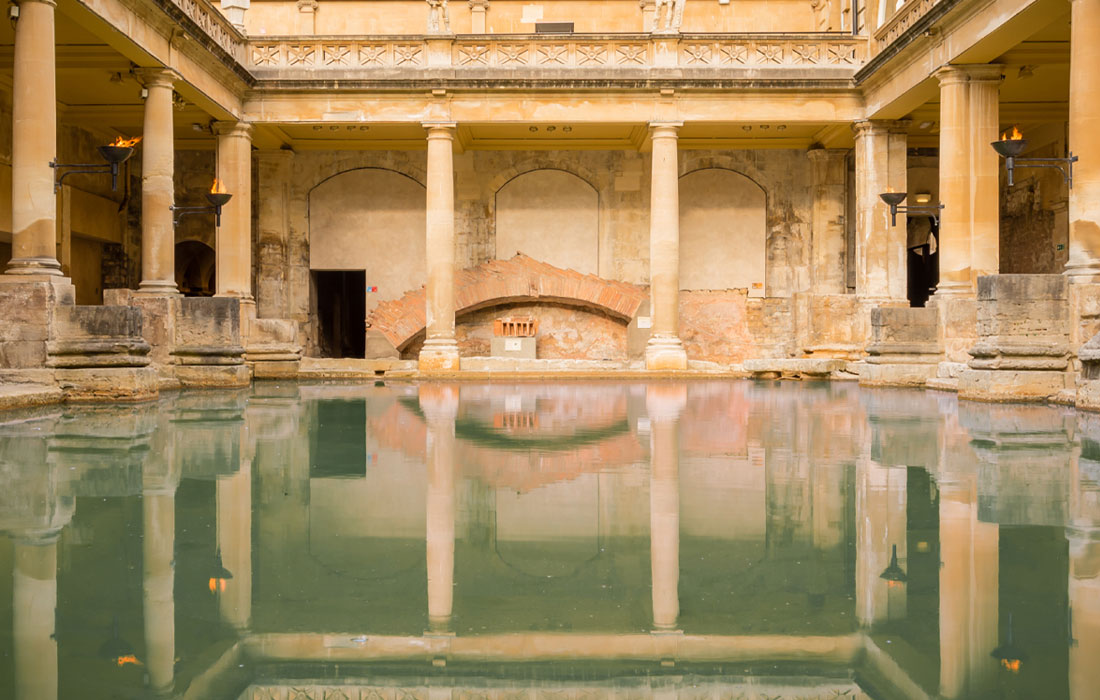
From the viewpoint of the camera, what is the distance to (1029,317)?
1064 cm

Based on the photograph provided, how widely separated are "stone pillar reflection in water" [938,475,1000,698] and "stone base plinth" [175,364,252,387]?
11.8 meters

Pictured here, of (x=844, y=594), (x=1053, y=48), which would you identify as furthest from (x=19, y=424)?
(x=1053, y=48)

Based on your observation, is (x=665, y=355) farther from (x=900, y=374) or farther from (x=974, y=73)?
(x=974, y=73)

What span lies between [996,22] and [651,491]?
11347 millimetres

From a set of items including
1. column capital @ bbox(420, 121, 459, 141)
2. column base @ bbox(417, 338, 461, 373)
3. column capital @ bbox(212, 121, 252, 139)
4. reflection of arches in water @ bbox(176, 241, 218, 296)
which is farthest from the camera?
reflection of arches in water @ bbox(176, 241, 218, 296)

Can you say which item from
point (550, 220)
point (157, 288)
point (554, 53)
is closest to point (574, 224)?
point (550, 220)

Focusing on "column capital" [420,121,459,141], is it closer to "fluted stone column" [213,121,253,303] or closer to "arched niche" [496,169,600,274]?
"fluted stone column" [213,121,253,303]

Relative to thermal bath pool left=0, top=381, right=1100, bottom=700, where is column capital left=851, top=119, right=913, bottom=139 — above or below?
above

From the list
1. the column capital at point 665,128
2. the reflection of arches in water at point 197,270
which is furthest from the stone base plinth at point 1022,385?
the reflection of arches in water at point 197,270

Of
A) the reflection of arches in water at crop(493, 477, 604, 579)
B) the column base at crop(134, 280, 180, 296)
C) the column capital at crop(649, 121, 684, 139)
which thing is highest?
the column capital at crop(649, 121, 684, 139)

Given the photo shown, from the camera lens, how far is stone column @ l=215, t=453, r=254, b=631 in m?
2.65

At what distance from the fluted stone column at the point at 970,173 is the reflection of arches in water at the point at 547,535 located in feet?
39.3

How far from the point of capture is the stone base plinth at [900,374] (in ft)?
46.2

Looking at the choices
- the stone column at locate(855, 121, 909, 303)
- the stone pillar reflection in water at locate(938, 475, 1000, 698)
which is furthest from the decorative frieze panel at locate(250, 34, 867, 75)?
the stone pillar reflection in water at locate(938, 475, 1000, 698)
